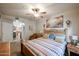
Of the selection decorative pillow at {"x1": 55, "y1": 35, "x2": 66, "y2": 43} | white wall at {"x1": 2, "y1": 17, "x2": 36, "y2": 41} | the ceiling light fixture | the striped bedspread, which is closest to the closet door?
white wall at {"x1": 2, "y1": 17, "x2": 36, "y2": 41}

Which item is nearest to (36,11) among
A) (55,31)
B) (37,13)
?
(37,13)

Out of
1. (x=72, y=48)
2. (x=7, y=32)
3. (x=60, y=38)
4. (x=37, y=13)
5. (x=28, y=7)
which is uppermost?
(x=28, y=7)

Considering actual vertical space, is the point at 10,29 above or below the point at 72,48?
above

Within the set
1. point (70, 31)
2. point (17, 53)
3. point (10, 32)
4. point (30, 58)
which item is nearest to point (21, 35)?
point (10, 32)

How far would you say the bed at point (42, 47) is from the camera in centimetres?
192

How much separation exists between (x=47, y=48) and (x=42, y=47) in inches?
3.8

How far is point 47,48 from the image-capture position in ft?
6.35

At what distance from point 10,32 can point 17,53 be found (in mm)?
437

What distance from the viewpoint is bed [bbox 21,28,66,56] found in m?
1.92

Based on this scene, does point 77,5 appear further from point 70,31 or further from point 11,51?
point 11,51

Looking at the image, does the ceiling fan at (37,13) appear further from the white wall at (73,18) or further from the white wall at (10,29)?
the white wall at (73,18)

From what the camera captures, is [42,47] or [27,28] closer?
[42,47]

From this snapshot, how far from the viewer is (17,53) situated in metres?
2.04

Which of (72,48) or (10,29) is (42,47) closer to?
(72,48)
